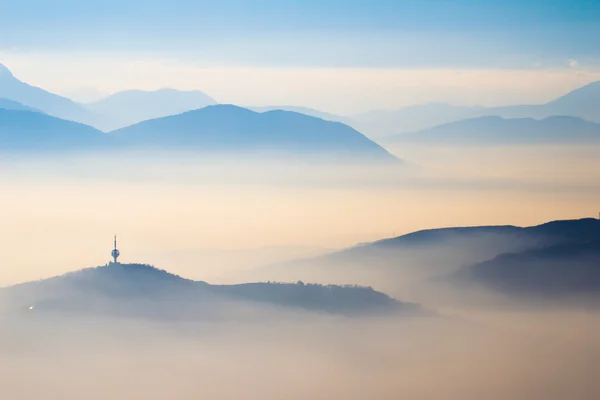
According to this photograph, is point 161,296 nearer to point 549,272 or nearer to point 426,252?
point 426,252

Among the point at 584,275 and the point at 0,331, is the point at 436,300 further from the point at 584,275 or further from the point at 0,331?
the point at 0,331

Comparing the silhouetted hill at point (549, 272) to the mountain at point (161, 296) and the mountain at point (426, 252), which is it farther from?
the mountain at point (161, 296)

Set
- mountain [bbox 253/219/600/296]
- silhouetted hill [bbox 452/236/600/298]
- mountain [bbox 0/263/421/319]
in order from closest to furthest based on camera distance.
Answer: mountain [bbox 0/263/421/319], silhouetted hill [bbox 452/236/600/298], mountain [bbox 253/219/600/296]

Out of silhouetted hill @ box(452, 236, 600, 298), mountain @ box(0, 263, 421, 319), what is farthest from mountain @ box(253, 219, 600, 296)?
mountain @ box(0, 263, 421, 319)

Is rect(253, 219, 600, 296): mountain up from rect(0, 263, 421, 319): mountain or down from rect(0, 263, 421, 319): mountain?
up

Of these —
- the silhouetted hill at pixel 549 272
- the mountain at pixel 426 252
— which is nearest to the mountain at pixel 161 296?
the mountain at pixel 426 252

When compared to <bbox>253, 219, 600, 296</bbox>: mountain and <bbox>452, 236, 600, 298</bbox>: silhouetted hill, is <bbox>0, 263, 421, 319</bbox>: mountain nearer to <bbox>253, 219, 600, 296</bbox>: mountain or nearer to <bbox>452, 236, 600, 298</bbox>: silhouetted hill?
<bbox>253, 219, 600, 296</bbox>: mountain
